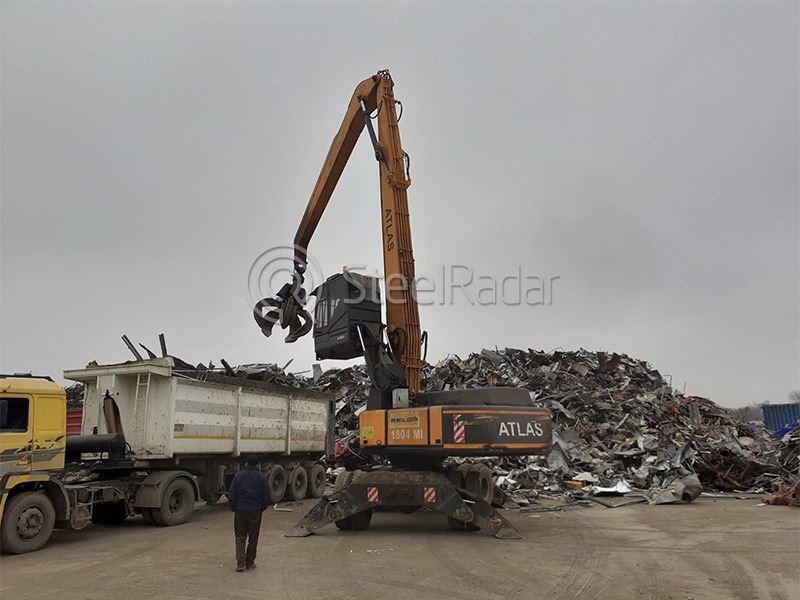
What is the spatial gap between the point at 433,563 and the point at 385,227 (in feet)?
20.7

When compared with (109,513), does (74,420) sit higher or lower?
higher

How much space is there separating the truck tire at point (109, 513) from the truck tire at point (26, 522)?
2.54 meters

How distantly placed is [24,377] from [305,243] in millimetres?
6496

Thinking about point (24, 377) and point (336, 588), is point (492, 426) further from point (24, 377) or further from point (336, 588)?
point (24, 377)

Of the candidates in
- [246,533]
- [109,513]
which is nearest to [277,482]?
[109,513]

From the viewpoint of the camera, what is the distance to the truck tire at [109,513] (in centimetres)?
1252

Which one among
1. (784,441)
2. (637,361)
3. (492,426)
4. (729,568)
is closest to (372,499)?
(492,426)

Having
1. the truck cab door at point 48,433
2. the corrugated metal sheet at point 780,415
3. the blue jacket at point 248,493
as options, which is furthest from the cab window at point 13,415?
the corrugated metal sheet at point 780,415

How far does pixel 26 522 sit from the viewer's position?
955 centimetres

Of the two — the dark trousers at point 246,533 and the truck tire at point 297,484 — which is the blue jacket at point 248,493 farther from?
the truck tire at point 297,484

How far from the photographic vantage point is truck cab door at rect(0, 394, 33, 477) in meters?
9.34

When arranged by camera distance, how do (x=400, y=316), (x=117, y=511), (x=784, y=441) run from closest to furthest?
(x=400, y=316) → (x=117, y=511) → (x=784, y=441)

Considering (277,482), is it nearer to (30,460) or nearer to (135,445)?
(135,445)

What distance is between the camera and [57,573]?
8.10 metres
